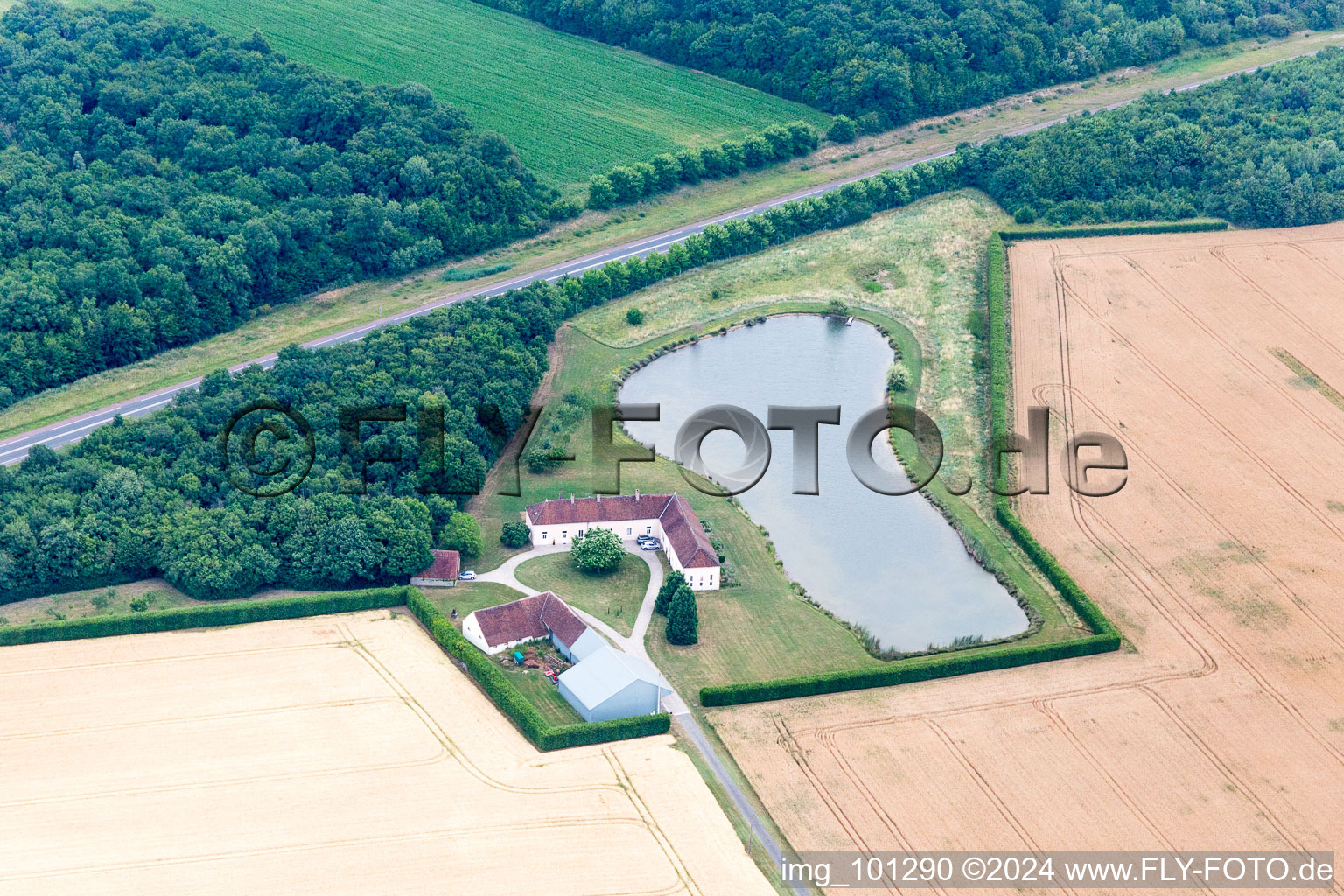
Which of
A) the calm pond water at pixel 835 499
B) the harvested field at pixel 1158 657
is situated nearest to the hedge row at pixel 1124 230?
the harvested field at pixel 1158 657

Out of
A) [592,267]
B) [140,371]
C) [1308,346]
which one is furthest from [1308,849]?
[140,371]

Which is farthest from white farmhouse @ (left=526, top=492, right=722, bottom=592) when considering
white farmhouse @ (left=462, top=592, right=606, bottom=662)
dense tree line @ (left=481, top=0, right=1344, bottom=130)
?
dense tree line @ (left=481, top=0, right=1344, bottom=130)

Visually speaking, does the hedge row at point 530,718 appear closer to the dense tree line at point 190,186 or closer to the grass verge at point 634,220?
the grass verge at point 634,220

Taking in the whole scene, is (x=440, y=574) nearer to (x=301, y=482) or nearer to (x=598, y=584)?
(x=598, y=584)

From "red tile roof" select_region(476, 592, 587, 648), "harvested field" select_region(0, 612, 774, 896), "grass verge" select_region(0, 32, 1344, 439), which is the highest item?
"grass verge" select_region(0, 32, 1344, 439)

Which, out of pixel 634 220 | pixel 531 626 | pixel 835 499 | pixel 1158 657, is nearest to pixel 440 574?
pixel 531 626

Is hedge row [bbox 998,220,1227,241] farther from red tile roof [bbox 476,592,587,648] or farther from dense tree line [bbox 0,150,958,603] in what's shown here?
red tile roof [bbox 476,592,587,648]

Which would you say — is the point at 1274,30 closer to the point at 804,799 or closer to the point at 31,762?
the point at 804,799
